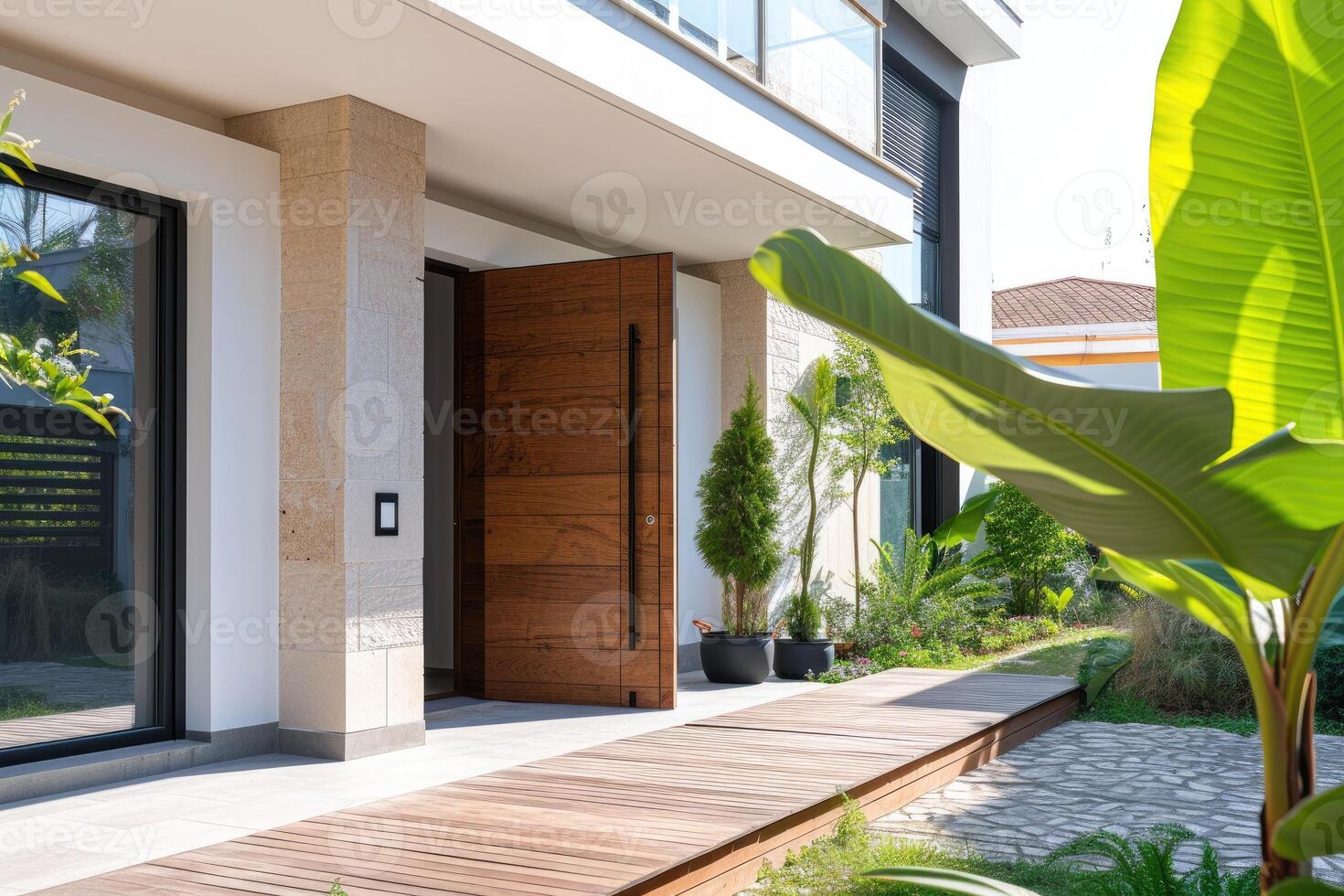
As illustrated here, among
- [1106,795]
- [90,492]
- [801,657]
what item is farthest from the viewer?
[801,657]

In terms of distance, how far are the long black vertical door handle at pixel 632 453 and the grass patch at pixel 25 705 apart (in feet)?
11.0

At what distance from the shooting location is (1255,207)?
123cm

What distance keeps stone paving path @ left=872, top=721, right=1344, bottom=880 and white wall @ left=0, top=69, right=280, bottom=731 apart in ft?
10.5

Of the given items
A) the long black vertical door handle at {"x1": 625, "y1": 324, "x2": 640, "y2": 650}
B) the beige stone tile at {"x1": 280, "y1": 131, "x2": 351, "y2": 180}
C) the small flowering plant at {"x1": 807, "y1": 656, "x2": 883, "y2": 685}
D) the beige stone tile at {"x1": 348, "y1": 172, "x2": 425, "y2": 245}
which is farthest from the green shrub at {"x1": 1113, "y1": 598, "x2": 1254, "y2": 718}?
the beige stone tile at {"x1": 280, "y1": 131, "x2": 351, "y2": 180}

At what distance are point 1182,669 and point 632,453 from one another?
157 inches

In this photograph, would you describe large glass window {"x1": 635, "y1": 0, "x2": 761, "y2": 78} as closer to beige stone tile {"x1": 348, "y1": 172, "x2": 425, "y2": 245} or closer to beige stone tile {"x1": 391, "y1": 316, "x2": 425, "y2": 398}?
beige stone tile {"x1": 348, "y1": 172, "x2": 425, "y2": 245}

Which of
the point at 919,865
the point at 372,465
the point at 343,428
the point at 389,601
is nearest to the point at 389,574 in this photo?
the point at 389,601

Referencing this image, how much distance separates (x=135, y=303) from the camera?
18.7 ft

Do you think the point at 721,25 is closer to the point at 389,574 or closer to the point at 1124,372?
the point at 389,574

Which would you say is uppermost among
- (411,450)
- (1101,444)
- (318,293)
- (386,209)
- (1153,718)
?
(386,209)

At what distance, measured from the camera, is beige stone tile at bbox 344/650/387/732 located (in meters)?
5.71

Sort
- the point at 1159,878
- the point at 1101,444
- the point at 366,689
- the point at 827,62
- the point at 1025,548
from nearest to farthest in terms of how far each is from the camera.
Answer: the point at 1101,444 < the point at 1159,878 < the point at 366,689 < the point at 827,62 < the point at 1025,548

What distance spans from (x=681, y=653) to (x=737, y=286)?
3.12m

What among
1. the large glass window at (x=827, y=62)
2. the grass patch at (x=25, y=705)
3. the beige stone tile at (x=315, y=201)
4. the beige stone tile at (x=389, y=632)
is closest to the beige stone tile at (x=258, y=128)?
the beige stone tile at (x=315, y=201)
